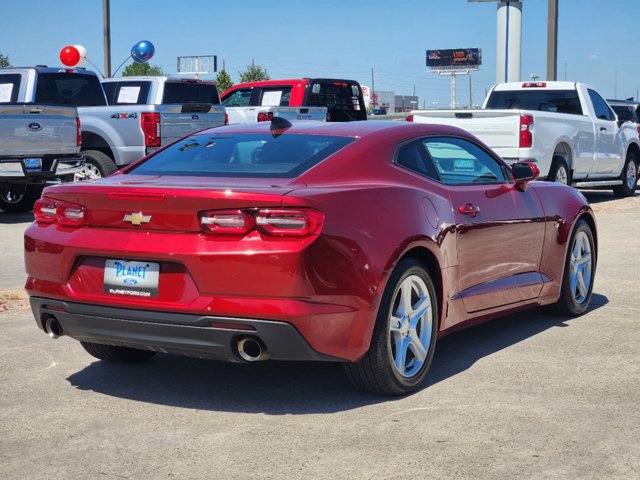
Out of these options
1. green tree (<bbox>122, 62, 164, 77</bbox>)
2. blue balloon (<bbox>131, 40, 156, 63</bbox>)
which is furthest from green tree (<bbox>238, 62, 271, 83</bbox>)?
blue balloon (<bbox>131, 40, 156, 63</bbox>)

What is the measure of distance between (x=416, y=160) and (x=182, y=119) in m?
11.5

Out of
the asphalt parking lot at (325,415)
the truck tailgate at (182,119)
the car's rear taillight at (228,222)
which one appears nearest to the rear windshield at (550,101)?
the truck tailgate at (182,119)

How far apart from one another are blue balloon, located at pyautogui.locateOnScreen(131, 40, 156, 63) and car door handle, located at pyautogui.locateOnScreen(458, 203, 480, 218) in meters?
23.5

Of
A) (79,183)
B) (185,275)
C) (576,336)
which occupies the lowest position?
(576,336)

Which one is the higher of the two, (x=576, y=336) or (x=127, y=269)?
(x=127, y=269)

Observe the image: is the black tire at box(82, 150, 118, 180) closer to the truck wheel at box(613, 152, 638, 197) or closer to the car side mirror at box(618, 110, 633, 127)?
the car side mirror at box(618, 110, 633, 127)

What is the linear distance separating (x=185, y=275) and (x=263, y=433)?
0.81 m

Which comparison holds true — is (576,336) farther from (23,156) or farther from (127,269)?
(23,156)

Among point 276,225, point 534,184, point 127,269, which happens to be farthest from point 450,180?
point 127,269

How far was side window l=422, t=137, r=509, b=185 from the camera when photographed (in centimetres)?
619

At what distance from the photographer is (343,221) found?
4.97 meters

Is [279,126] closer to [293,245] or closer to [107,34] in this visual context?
[293,245]

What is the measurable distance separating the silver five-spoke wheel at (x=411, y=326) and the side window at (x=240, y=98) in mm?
16836

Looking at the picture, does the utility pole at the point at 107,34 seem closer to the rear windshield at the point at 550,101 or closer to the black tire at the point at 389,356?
the rear windshield at the point at 550,101
